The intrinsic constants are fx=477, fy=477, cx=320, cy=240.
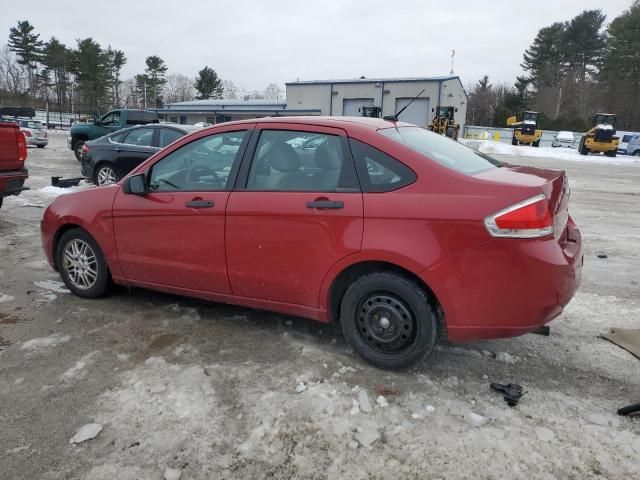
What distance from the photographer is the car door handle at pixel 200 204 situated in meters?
3.58

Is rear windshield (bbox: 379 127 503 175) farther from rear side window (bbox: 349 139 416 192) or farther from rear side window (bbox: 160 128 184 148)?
rear side window (bbox: 160 128 184 148)

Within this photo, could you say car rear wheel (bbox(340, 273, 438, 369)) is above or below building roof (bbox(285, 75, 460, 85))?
below

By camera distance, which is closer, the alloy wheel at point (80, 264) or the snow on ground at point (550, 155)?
the alloy wheel at point (80, 264)

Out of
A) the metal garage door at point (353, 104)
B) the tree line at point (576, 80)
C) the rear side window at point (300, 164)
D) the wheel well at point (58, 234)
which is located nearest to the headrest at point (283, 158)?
the rear side window at point (300, 164)

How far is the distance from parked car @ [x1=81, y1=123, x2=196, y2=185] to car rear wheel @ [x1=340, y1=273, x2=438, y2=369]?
25.8 ft

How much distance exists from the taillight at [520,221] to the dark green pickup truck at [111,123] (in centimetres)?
1454

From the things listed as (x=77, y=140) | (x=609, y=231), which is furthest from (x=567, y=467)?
(x=77, y=140)

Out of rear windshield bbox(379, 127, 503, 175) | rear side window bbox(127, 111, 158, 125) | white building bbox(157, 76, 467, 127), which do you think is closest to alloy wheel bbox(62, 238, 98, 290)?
rear windshield bbox(379, 127, 503, 175)

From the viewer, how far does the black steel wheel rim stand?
3.05 metres

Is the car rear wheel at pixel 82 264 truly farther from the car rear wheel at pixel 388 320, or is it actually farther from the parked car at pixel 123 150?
the parked car at pixel 123 150

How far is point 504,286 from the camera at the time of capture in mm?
2754

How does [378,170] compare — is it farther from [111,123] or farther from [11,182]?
[111,123]

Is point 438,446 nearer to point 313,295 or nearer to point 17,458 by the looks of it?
point 313,295

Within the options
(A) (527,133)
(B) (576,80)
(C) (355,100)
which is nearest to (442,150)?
(A) (527,133)
